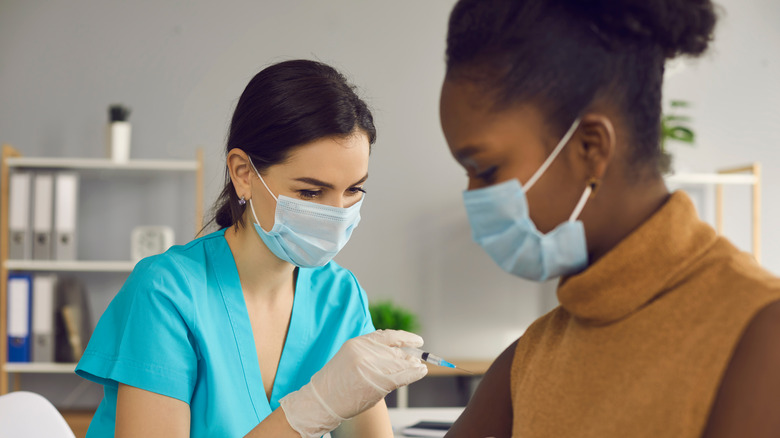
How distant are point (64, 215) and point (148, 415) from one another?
1.80 m

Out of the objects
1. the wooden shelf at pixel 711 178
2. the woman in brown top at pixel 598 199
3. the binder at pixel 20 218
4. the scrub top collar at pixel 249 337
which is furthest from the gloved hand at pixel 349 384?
the wooden shelf at pixel 711 178

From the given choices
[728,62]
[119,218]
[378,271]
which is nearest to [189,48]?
[119,218]

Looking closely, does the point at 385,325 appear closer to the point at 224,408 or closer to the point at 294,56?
the point at 294,56

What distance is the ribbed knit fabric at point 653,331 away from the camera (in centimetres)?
54

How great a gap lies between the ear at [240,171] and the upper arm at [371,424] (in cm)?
47

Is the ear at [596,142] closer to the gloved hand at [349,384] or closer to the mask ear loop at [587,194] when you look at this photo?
the mask ear loop at [587,194]

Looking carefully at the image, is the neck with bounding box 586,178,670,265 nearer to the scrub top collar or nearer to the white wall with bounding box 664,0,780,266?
the scrub top collar

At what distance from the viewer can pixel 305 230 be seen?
1.22 metres

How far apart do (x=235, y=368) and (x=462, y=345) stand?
1969 millimetres

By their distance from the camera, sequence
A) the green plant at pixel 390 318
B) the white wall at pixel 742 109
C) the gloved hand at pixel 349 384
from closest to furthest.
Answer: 1. the gloved hand at pixel 349 384
2. the green plant at pixel 390 318
3. the white wall at pixel 742 109

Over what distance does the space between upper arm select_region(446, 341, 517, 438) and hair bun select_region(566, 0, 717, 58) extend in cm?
37

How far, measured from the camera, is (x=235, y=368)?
1.23m

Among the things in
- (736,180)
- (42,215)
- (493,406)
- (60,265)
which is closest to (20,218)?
(42,215)

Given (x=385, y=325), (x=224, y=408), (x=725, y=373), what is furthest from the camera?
(x=385, y=325)
